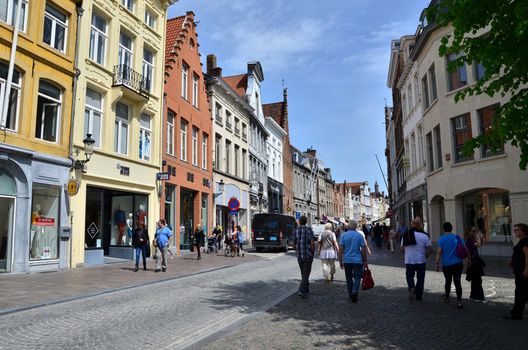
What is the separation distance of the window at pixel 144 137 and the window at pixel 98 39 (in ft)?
11.8

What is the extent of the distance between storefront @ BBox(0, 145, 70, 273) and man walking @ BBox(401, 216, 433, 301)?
1147 centimetres

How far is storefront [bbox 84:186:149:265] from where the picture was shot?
17562 millimetres

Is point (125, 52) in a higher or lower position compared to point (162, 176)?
higher

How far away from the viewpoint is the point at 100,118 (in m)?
18.4

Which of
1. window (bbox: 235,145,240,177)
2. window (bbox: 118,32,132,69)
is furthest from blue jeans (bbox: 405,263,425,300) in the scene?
window (bbox: 235,145,240,177)

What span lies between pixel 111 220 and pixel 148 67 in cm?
783

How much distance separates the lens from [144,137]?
2159 centimetres

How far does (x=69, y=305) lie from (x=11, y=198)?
6623mm

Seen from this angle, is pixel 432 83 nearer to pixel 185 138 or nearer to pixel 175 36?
pixel 185 138

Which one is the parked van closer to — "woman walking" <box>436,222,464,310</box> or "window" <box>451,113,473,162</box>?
"window" <box>451,113,473,162</box>

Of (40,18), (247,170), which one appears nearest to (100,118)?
(40,18)

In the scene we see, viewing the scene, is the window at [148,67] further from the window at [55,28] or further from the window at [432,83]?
the window at [432,83]

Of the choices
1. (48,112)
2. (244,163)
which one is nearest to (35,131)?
(48,112)

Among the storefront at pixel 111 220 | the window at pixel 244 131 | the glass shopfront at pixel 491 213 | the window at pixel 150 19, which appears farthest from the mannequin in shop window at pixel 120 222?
the window at pixel 244 131
